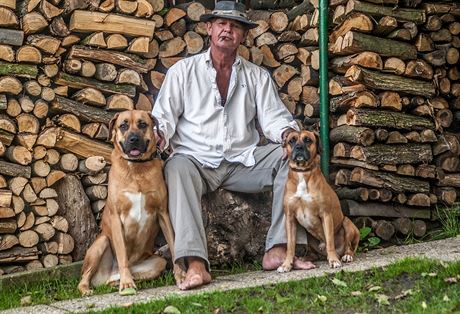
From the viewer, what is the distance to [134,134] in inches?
214

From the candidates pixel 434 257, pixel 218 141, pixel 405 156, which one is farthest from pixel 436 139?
pixel 218 141

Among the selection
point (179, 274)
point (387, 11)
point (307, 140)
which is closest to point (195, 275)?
point (179, 274)

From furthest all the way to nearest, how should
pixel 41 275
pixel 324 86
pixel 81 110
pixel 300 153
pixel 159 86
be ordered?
pixel 324 86 → pixel 159 86 → pixel 81 110 → pixel 41 275 → pixel 300 153

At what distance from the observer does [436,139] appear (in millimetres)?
6941

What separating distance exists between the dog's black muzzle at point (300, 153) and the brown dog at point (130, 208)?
0.98 metres

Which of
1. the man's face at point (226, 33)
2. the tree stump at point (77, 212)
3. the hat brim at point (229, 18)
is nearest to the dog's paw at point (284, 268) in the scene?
the tree stump at point (77, 212)

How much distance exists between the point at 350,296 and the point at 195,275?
1.17 metres

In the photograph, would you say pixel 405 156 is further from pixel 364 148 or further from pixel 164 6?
pixel 164 6

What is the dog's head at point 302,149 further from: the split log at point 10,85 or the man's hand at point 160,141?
the split log at point 10,85

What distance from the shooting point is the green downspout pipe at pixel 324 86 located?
6746mm

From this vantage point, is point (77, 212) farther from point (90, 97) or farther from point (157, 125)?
point (157, 125)

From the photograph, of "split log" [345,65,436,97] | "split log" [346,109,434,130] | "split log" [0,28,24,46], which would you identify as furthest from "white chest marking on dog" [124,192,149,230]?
"split log" [345,65,436,97]

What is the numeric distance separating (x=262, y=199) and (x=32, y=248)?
6.21 ft

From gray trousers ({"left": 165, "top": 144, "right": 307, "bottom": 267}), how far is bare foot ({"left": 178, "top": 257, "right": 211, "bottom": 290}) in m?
0.06
